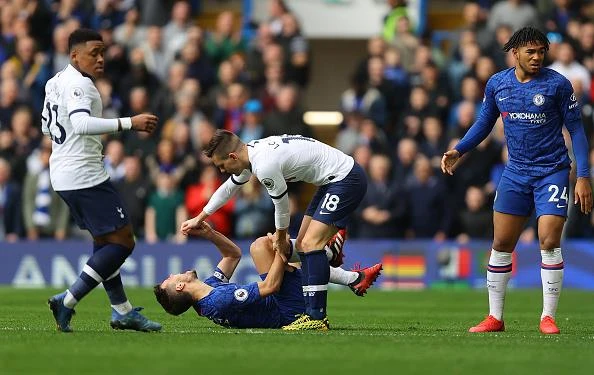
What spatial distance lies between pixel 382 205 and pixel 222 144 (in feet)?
34.1

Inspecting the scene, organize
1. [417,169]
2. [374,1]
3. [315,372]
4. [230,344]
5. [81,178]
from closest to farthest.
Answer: [315,372], [230,344], [81,178], [417,169], [374,1]

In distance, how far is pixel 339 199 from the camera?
13.2m

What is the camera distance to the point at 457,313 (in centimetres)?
1672

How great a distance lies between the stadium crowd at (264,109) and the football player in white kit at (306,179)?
8898mm

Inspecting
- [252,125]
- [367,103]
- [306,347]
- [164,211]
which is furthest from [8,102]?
[306,347]

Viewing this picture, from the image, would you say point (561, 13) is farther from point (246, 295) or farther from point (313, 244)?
point (246, 295)

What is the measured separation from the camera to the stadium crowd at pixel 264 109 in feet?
75.0

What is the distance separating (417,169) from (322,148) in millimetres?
9481

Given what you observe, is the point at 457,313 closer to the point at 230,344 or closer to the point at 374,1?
the point at 230,344

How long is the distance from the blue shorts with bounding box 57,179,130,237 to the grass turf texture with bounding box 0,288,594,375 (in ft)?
3.01

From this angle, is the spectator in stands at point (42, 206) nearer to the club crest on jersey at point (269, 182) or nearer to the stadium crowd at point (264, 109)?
the stadium crowd at point (264, 109)

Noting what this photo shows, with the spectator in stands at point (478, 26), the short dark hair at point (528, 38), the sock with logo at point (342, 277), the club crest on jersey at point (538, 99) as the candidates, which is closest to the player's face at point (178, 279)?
the sock with logo at point (342, 277)

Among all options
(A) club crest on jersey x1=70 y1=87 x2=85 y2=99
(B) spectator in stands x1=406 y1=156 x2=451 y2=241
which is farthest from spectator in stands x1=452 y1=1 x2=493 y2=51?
(A) club crest on jersey x1=70 y1=87 x2=85 y2=99

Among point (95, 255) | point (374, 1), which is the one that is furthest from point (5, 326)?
point (374, 1)
